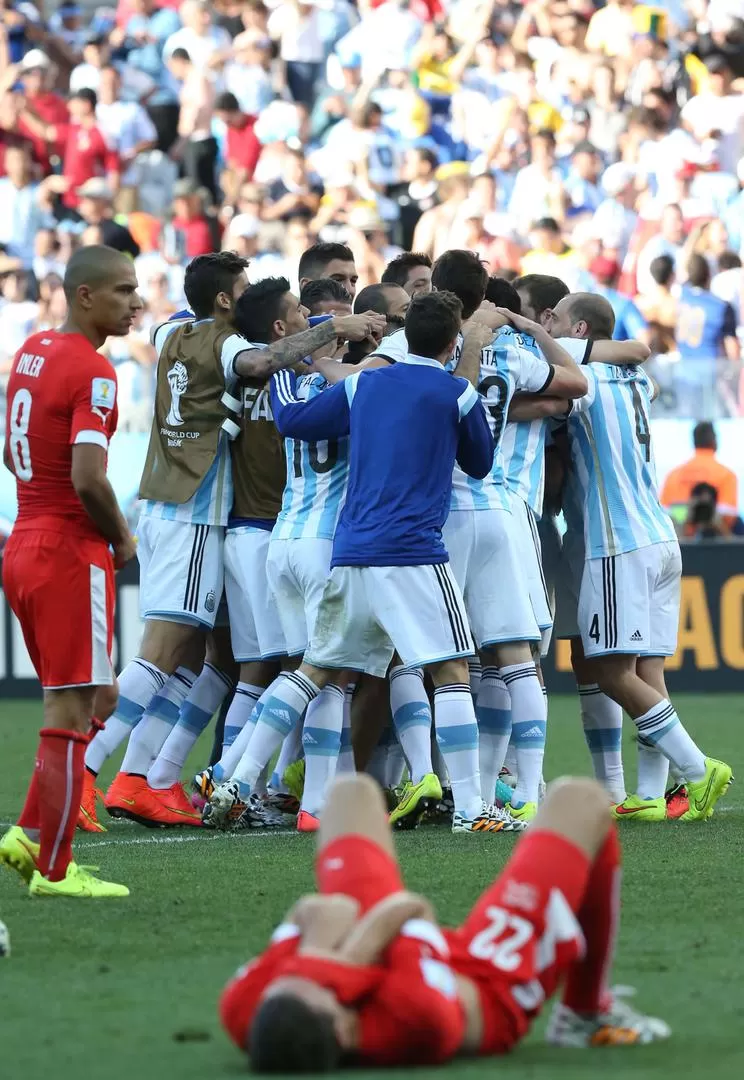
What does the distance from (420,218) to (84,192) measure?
11.2 feet

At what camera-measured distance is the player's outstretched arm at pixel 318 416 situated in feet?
23.8

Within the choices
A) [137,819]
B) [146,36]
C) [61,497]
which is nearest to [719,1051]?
[61,497]

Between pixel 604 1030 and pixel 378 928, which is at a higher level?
pixel 378 928

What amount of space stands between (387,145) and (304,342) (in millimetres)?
12058

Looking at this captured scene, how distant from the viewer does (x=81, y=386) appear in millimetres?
5621

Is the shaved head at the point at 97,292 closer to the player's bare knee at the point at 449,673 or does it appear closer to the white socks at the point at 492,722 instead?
the player's bare knee at the point at 449,673

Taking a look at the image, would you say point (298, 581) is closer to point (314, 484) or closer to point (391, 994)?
point (314, 484)

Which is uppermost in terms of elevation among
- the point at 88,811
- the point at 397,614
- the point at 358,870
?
the point at 397,614

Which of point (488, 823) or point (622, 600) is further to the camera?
point (622, 600)

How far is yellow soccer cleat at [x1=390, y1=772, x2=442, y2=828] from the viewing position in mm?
7383

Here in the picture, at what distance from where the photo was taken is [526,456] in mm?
7859

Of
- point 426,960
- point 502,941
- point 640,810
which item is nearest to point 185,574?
point 640,810

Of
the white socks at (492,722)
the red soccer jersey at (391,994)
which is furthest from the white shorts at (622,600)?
the red soccer jersey at (391,994)

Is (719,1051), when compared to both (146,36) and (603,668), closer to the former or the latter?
(603,668)
